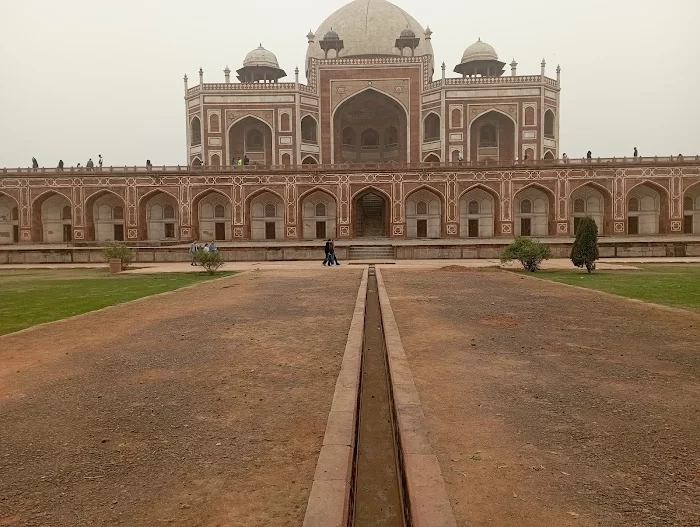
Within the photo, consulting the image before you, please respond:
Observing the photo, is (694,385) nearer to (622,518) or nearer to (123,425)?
(622,518)

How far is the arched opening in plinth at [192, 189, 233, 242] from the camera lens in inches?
1313

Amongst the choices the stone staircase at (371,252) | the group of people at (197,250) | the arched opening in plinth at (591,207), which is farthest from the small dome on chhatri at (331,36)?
the group of people at (197,250)

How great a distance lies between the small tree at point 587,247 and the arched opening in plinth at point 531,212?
56.3ft

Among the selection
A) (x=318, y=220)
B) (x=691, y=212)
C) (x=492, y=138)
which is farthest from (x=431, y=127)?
(x=691, y=212)

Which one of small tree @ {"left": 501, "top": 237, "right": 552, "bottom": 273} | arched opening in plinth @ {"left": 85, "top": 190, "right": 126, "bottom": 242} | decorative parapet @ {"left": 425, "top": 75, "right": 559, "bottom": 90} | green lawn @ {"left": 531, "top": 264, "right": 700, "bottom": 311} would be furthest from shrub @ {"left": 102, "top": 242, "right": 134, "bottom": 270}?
decorative parapet @ {"left": 425, "top": 75, "right": 559, "bottom": 90}

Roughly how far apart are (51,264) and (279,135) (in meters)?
19.3

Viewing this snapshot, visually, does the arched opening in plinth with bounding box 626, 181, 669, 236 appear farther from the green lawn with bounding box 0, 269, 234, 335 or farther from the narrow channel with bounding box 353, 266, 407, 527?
the narrow channel with bounding box 353, 266, 407, 527

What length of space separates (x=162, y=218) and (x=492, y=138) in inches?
924

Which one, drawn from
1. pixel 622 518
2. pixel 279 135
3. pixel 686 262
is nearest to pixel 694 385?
pixel 622 518

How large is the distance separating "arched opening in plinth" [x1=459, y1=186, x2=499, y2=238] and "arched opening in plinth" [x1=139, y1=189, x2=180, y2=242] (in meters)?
17.7

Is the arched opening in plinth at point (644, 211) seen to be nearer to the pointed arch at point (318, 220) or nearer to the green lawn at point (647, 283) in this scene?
the green lawn at point (647, 283)

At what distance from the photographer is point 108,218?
110 ft

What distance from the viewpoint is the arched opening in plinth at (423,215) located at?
1303 inches

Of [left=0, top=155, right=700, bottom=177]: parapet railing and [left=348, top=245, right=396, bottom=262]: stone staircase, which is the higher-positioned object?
[left=0, top=155, right=700, bottom=177]: parapet railing
